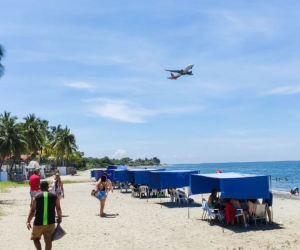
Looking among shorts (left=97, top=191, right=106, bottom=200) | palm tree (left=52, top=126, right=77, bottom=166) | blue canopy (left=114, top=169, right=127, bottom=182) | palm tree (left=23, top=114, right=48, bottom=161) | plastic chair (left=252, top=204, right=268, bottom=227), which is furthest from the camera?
palm tree (left=52, top=126, right=77, bottom=166)

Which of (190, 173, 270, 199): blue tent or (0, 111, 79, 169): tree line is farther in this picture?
(0, 111, 79, 169): tree line

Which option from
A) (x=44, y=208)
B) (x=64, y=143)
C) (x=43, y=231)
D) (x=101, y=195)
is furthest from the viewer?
(x=64, y=143)

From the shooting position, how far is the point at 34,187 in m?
12.4

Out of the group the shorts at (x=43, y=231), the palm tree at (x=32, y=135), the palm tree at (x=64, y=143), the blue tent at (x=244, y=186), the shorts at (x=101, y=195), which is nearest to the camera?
the shorts at (x=43, y=231)

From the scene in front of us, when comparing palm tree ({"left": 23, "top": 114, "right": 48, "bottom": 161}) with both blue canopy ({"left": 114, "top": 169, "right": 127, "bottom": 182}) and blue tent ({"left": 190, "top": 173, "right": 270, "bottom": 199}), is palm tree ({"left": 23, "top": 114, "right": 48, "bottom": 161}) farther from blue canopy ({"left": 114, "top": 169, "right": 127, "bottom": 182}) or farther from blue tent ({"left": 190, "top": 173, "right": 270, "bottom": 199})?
blue tent ({"left": 190, "top": 173, "right": 270, "bottom": 199})

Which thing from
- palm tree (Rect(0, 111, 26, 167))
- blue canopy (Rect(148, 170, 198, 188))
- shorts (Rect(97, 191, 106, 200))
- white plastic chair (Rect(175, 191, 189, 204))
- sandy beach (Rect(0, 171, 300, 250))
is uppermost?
palm tree (Rect(0, 111, 26, 167))

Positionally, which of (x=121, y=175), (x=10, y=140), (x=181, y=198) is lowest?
(x=181, y=198)

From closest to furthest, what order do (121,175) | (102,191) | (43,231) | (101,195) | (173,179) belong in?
(43,231)
(101,195)
(102,191)
(173,179)
(121,175)

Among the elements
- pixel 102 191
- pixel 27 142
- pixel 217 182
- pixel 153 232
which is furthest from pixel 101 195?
pixel 27 142

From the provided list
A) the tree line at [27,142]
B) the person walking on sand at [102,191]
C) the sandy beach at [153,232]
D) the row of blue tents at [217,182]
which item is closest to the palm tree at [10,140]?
the tree line at [27,142]

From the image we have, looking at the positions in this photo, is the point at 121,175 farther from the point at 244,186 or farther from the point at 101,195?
the point at 244,186

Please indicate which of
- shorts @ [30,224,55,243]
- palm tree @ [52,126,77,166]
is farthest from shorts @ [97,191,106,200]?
palm tree @ [52,126,77,166]

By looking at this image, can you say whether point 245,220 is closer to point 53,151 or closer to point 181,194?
point 181,194

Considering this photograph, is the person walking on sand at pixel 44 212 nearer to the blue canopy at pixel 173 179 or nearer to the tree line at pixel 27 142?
the blue canopy at pixel 173 179
